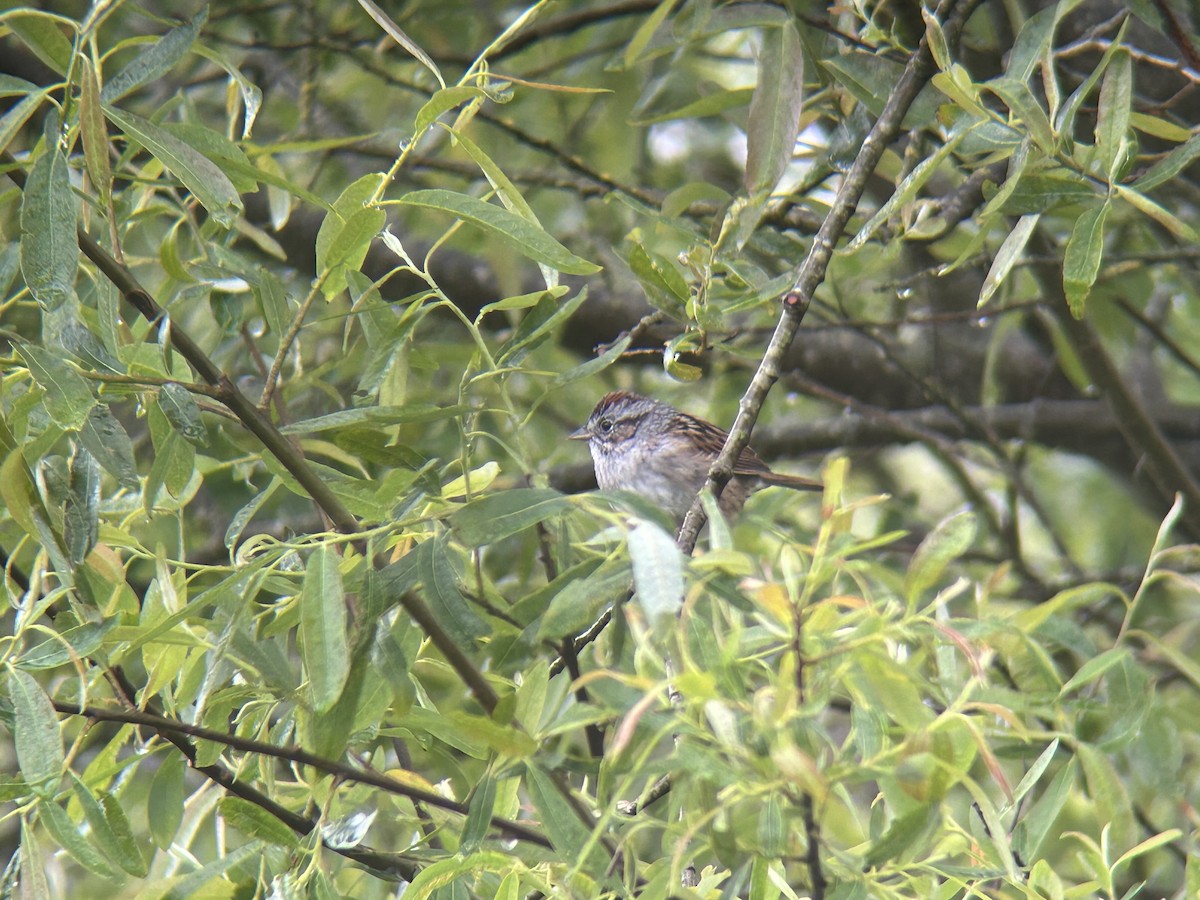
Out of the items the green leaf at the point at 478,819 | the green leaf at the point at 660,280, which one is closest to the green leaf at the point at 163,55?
the green leaf at the point at 660,280

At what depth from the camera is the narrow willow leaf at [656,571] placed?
1.14 m

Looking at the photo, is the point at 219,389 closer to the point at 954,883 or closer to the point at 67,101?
the point at 67,101

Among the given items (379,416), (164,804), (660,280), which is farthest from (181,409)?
(660,280)

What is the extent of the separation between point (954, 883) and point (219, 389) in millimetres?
1053

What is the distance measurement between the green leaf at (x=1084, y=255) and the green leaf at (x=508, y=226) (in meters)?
0.69

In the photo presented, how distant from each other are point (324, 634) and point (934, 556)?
0.66 metres

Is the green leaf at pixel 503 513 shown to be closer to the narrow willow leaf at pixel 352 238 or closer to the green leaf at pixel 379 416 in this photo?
the green leaf at pixel 379 416

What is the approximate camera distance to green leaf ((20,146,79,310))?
1.52 meters

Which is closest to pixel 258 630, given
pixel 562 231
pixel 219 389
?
pixel 219 389

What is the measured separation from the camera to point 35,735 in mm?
1520

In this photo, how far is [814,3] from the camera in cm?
344

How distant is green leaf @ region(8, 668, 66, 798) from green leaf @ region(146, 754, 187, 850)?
0.31 m

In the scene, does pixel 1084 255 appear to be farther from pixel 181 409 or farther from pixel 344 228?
pixel 181 409

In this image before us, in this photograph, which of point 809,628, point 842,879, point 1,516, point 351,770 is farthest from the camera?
point 1,516
